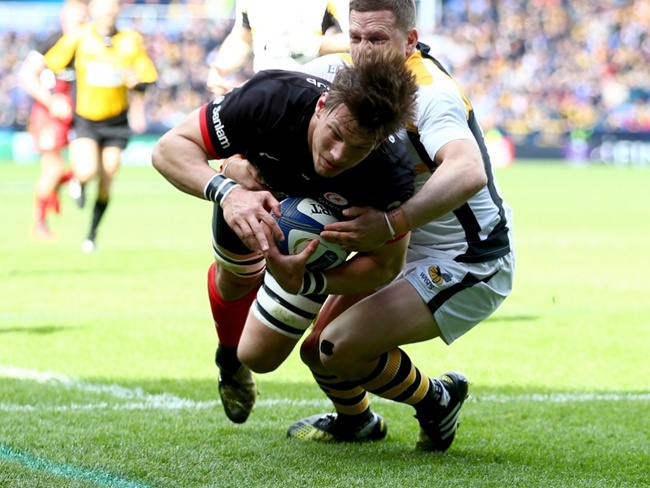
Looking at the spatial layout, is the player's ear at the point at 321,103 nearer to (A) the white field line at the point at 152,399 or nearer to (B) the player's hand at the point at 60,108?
(A) the white field line at the point at 152,399

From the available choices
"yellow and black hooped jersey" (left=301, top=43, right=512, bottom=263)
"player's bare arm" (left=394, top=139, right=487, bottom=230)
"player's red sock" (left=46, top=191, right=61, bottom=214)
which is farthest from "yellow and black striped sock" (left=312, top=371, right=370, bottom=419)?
"player's red sock" (left=46, top=191, right=61, bottom=214)

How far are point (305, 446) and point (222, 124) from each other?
4.59 ft

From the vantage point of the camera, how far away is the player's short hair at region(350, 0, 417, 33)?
4.45 meters

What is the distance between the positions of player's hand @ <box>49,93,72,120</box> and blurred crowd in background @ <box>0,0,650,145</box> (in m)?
20.9

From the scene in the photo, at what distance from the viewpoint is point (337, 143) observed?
11.7 ft

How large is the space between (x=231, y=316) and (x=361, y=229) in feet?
4.06

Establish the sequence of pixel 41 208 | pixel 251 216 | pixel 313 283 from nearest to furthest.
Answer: pixel 251 216 → pixel 313 283 → pixel 41 208

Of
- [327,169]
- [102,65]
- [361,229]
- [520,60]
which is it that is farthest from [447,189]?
[520,60]

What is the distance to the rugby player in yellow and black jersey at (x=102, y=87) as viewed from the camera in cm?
1188

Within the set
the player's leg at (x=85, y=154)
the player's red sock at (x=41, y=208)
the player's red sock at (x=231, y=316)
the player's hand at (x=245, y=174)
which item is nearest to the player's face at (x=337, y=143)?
the player's hand at (x=245, y=174)

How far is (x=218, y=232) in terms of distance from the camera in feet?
14.6

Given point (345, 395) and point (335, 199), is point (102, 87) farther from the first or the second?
point (335, 199)

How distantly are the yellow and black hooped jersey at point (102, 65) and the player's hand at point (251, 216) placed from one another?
337 inches

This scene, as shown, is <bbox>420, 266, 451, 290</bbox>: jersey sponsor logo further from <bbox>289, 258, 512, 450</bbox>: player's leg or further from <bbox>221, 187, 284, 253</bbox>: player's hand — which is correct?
<bbox>221, 187, 284, 253</bbox>: player's hand
